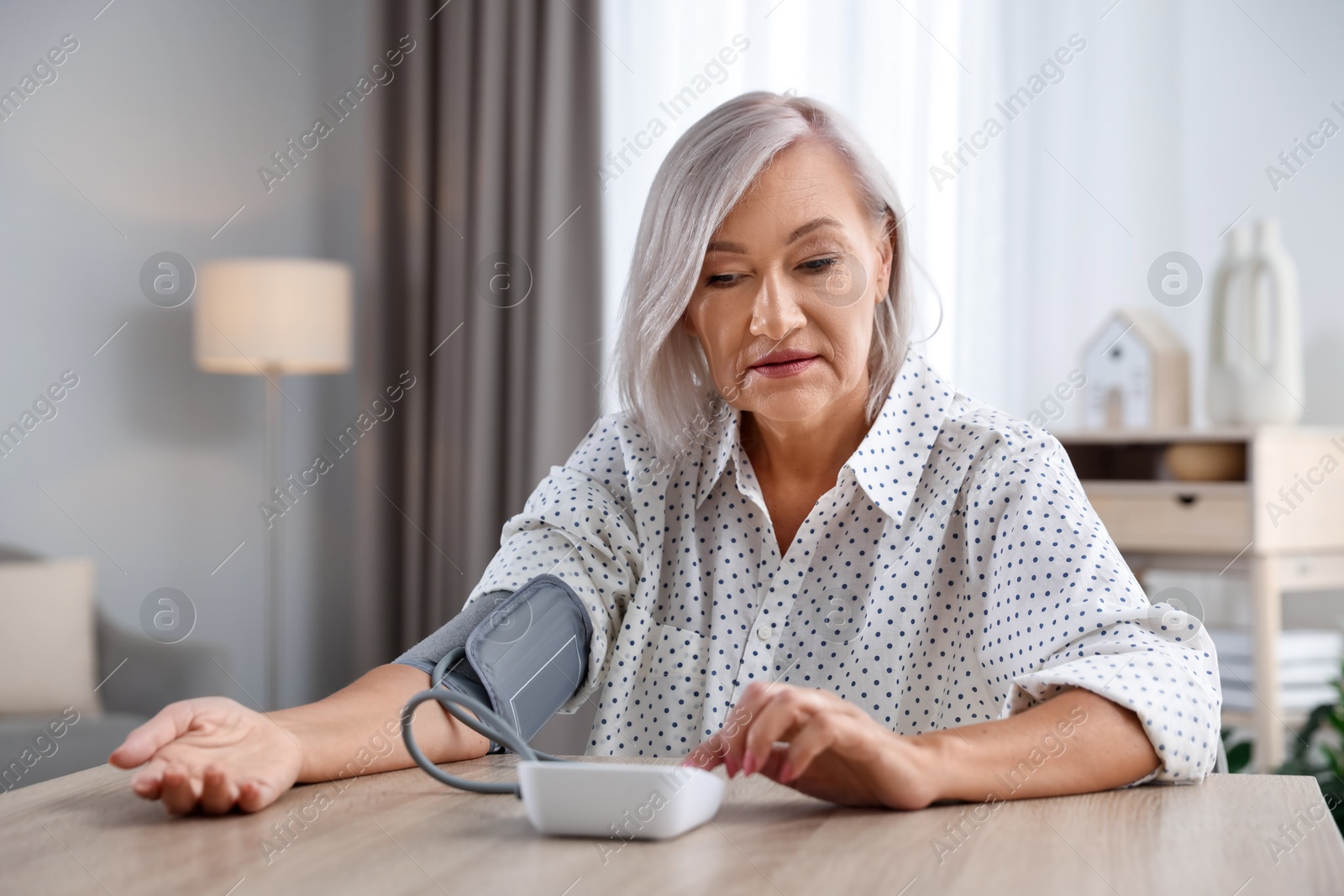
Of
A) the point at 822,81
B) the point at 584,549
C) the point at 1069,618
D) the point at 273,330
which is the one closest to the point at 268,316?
the point at 273,330

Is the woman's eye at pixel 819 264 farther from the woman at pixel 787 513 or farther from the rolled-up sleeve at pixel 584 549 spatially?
the rolled-up sleeve at pixel 584 549

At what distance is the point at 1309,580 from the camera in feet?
6.86

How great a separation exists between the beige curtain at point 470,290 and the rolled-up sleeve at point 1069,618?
180cm

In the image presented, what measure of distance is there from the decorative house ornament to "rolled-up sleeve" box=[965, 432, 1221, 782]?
1.42 meters

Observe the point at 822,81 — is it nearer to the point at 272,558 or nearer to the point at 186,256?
the point at 186,256

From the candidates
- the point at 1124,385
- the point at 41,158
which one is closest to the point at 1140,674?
the point at 1124,385

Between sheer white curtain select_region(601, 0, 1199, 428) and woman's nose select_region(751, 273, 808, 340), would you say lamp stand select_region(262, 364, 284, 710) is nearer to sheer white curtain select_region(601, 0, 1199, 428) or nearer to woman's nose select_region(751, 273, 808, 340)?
sheer white curtain select_region(601, 0, 1199, 428)

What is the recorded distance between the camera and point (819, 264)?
1070 millimetres

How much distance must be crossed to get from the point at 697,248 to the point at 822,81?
1.68m

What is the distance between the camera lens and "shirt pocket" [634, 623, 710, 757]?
1078mm

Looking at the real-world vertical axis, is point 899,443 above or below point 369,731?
above

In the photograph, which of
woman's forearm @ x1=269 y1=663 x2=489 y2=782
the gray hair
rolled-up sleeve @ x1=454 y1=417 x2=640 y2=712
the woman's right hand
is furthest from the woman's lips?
the woman's right hand

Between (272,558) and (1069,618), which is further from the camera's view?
(272,558)

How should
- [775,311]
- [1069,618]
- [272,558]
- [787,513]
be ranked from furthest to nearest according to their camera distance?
[272,558], [787,513], [775,311], [1069,618]
